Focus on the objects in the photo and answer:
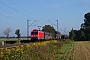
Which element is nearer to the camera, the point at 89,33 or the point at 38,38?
the point at 38,38

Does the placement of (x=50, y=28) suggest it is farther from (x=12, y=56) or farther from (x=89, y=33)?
(x=12, y=56)

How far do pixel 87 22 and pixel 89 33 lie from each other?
3809 cm

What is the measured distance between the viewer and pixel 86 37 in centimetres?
14862

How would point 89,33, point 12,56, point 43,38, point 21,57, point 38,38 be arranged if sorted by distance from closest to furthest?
point 12,56 < point 21,57 < point 38,38 < point 43,38 < point 89,33

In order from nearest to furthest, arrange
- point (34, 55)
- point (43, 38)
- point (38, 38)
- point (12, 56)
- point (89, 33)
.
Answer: point (12, 56)
point (34, 55)
point (38, 38)
point (43, 38)
point (89, 33)

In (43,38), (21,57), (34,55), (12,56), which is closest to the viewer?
(12,56)

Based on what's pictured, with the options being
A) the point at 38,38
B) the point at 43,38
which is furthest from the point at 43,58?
the point at 43,38

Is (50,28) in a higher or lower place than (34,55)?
higher

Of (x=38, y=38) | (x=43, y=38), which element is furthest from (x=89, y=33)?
(x=38, y=38)

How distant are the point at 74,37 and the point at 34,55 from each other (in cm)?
13642

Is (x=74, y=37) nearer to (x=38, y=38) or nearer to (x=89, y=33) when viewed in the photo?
(x=89, y=33)

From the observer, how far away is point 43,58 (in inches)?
797

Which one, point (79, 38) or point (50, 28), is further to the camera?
point (50, 28)

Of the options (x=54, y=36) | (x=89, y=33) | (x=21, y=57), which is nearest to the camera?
(x=21, y=57)
